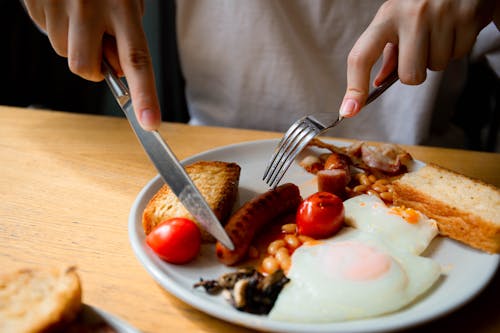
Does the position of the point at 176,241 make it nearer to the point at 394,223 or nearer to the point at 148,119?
the point at 148,119

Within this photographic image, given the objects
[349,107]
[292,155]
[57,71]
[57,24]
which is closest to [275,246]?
[292,155]

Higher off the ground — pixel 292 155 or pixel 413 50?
pixel 413 50

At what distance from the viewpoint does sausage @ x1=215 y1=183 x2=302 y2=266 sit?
1299 millimetres

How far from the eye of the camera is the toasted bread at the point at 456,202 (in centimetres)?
136

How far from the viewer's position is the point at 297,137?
167 cm

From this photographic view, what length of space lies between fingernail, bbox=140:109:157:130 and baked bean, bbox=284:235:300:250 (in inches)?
21.0

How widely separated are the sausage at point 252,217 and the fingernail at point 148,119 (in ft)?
1.21

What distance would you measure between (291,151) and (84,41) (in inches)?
31.0

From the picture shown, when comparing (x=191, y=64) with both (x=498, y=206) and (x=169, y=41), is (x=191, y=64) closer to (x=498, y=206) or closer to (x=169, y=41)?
(x=169, y=41)

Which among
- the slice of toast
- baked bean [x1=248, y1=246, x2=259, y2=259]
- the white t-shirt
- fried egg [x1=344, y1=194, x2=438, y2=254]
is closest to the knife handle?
the slice of toast

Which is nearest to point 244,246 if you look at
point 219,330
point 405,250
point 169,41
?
point 219,330

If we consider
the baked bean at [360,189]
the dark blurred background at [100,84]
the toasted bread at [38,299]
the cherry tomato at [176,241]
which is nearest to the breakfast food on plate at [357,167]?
the baked bean at [360,189]

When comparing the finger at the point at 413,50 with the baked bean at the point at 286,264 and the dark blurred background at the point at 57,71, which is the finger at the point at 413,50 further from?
the dark blurred background at the point at 57,71

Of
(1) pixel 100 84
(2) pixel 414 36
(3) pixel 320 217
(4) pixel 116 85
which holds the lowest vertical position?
(1) pixel 100 84
